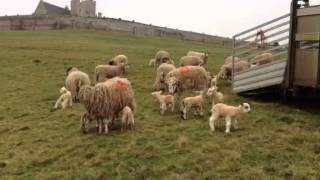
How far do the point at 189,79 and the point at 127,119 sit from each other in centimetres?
414

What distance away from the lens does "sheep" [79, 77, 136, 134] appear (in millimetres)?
16547

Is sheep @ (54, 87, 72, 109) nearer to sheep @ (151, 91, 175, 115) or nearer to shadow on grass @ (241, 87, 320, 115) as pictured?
sheep @ (151, 91, 175, 115)

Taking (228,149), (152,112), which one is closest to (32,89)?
(152,112)

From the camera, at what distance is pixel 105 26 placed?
68125 mm

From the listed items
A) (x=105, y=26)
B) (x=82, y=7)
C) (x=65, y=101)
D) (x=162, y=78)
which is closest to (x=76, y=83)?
(x=65, y=101)

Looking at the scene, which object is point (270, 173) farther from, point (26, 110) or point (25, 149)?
point (26, 110)

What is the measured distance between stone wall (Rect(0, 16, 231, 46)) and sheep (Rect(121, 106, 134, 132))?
5046 centimetres

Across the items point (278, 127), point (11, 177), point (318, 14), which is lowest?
point (11, 177)

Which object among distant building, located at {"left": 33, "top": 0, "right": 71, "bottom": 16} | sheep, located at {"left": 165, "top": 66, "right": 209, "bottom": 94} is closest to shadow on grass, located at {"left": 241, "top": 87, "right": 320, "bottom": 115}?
sheep, located at {"left": 165, "top": 66, "right": 209, "bottom": 94}

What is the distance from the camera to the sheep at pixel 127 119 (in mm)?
16719

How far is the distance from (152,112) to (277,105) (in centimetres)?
419

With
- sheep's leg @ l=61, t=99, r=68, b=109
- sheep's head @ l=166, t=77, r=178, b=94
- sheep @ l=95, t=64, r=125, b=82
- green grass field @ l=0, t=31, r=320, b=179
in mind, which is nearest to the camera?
green grass field @ l=0, t=31, r=320, b=179

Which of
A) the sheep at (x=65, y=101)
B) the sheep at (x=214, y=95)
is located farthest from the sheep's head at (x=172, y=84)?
the sheep at (x=65, y=101)

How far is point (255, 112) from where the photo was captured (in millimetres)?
18562
